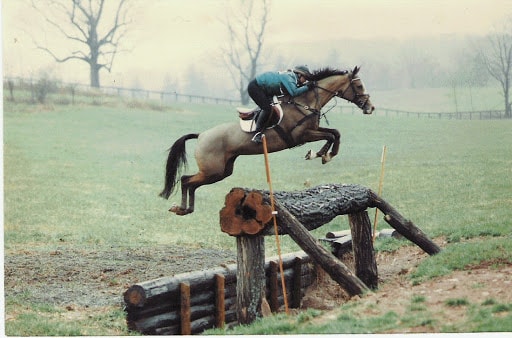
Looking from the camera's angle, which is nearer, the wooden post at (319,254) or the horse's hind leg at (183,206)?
the wooden post at (319,254)

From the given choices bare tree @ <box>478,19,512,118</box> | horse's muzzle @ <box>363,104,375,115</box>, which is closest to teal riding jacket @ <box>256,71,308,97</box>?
horse's muzzle @ <box>363,104,375,115</box>

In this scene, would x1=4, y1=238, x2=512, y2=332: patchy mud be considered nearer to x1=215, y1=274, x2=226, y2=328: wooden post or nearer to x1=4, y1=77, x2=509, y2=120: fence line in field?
x1=215, y1=274, x2=226, y2=328: wooden post

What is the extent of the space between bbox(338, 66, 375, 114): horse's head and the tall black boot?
2.90 ft

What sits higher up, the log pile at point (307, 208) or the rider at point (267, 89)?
the rider at point (267, 89)

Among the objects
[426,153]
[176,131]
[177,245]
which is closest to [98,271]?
[177,245]

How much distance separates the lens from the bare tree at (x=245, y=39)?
33.4 ft

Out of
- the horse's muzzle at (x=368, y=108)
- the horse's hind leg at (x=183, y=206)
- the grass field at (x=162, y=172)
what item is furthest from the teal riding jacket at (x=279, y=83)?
the grass field at (x=162, y=172)

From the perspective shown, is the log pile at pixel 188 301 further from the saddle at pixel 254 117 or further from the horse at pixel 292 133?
the saddle at pixel 254 117

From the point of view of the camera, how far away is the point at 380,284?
9.09m

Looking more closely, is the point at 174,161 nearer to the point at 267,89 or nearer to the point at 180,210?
the point at 180,210

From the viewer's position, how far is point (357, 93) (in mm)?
8570

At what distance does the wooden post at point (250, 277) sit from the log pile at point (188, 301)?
0.42 meters

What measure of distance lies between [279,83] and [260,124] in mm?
479

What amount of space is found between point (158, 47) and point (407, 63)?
351 cm
